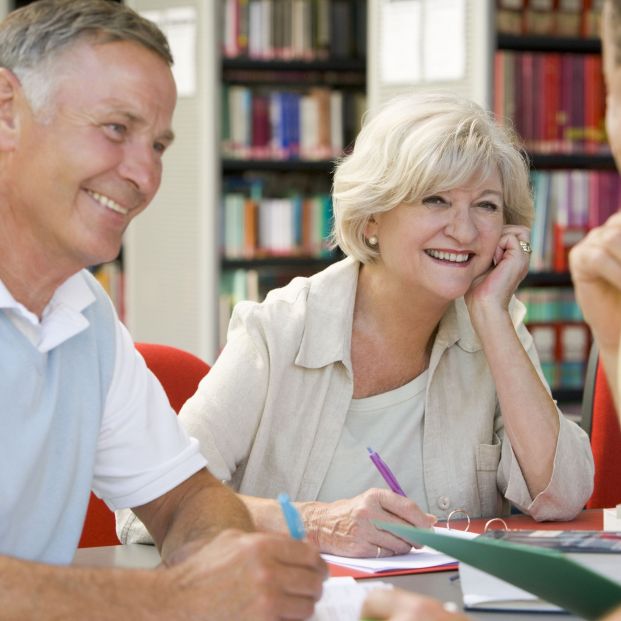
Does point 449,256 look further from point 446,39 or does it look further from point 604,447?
point 446,39

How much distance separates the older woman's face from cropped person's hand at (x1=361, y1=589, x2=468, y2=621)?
1136 millimetres

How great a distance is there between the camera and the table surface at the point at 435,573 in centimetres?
134

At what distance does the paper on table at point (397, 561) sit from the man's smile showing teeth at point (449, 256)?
0.68 meters

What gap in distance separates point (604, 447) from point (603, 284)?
1114 mm

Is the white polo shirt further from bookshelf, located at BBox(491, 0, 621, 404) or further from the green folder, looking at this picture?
bookshelf, located at BBox(491, 0, 621, 404)

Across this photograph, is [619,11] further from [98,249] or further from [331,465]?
[331,465]

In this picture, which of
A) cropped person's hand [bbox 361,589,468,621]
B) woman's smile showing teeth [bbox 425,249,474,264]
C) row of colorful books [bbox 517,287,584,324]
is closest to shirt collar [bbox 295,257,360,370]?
woman's smile showing teeth [bbox 425,249,474,264]

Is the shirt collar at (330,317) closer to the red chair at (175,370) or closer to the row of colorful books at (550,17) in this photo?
the red chair at (175,370)

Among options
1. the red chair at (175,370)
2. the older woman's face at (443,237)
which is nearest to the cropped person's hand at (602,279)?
the older woman's face at (443,237)

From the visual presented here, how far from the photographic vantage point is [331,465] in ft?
6.64

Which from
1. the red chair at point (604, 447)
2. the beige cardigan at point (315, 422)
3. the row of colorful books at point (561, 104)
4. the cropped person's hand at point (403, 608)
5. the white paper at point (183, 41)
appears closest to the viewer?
the cropped person's hand at point (403, 608)

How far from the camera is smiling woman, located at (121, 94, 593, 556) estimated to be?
2.00 metres

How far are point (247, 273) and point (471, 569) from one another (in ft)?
10.3

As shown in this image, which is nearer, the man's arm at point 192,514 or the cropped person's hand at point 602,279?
the cropped person's hand at point 602,279
